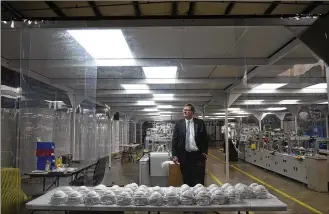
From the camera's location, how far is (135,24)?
2639 millimetres

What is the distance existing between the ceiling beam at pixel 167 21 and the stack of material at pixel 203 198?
1.59 metres

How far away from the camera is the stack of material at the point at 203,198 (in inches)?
87.8

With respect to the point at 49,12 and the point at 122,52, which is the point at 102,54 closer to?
the point at 122,52

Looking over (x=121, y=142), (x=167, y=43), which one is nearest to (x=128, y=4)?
(x=167, y=43)

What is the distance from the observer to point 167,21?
104 inches

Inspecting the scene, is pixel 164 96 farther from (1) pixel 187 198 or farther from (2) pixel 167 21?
(1) pixel 187 198

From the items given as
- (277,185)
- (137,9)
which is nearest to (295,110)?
(277,185)

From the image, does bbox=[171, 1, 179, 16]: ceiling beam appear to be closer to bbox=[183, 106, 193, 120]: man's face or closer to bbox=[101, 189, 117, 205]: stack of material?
bbox=[183, 106, 193, 120]: man's face

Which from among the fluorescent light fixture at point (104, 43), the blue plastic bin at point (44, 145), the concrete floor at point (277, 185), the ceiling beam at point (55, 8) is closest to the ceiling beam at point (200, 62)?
the fluorescent light fixture at point (104, 43)

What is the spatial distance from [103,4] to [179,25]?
2.48 ft

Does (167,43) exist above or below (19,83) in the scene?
above

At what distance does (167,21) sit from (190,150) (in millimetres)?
1413

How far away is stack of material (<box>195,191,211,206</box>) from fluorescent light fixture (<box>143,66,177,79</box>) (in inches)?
105

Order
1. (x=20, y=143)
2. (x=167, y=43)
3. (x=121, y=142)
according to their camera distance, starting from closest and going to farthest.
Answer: (x=20, y=143) → (x=167, y=43) → (x=121, y=142)
